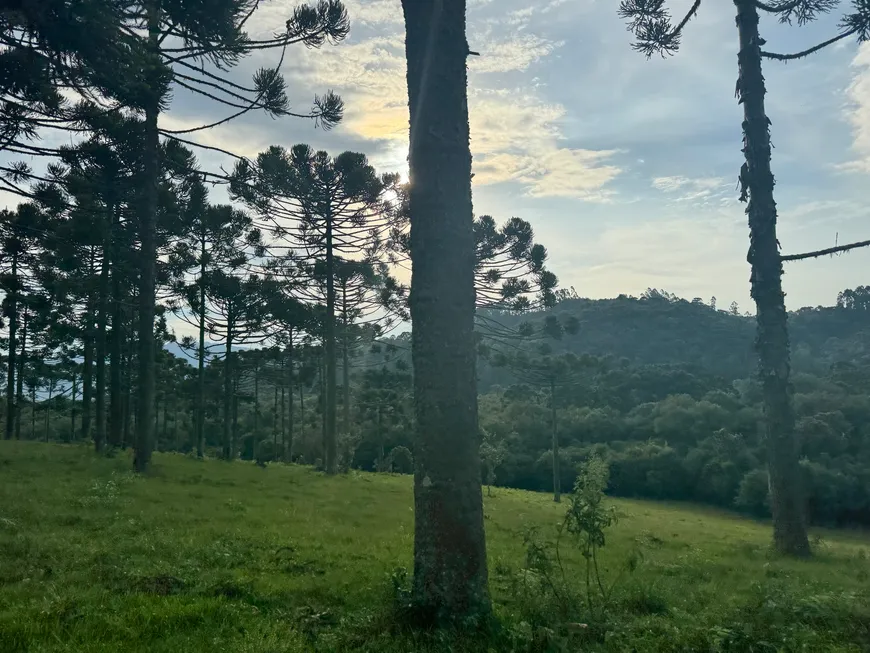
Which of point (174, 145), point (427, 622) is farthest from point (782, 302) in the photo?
point (174, 145)

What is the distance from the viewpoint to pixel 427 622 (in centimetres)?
412

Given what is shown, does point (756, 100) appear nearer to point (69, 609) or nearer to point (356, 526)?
point (356, 526)

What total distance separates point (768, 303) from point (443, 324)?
7681 millimetres

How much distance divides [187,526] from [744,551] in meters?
8.95

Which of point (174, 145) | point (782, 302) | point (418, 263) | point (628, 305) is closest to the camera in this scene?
point (418, 263)

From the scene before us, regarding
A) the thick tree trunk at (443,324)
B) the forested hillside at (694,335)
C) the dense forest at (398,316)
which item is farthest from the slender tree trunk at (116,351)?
the forested hillside at (694,335)

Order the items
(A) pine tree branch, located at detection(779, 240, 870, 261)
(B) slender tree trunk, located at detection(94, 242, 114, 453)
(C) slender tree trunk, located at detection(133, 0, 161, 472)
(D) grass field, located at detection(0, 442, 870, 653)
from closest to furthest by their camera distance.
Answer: (D) grass field, located at detection(0, 442, 870, 653)
(A) pine tree branch, located at detection(779, 240, 870, 261)
(C) slender tree trunk, located at detection(133, 0, 161, 472)
(B) slender tree trunk, located at detection(94, 242, 114, 453)

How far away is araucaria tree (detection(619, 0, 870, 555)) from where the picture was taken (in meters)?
9.52

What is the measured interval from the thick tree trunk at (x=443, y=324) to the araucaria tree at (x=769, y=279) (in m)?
7.28

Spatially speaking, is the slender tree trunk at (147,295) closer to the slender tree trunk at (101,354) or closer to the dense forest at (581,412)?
the slender tree trunk at (101,354)

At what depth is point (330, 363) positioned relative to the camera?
21.9 metres

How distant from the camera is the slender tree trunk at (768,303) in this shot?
951 cm

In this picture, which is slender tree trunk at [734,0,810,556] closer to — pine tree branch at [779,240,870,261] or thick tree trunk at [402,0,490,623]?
pine tree branch at [779,240,870,261]

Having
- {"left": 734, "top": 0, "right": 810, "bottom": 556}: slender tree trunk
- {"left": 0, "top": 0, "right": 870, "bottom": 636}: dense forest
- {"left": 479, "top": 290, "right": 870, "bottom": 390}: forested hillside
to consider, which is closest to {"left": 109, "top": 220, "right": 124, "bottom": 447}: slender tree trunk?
{"left": 0, "top": 0, "right": 870, "bottom": 636}: dense forest
